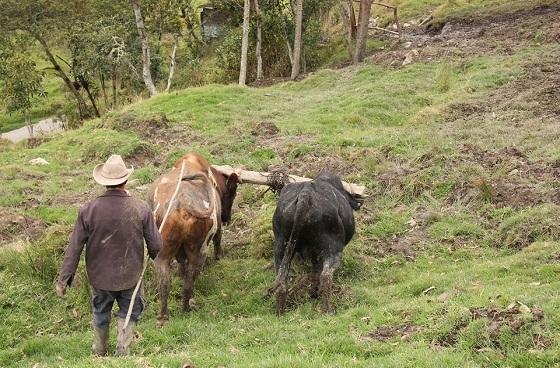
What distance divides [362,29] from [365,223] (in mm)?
16542

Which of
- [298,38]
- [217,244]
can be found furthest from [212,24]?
[217,244]

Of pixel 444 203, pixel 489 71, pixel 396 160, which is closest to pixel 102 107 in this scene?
pixel 489 71

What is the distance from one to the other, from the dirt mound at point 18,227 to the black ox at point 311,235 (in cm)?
485

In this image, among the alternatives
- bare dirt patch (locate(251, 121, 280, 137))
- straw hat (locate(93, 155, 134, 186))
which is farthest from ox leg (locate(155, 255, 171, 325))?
bare dirt patch (locate(251, 121, 280, 137))

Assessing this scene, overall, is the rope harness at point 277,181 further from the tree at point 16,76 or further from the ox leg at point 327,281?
the tree at point 16,76

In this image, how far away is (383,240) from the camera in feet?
34.4

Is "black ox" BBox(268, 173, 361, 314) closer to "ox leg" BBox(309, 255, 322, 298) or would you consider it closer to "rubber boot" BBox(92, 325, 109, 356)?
"ox leg" BBox(309, 255, 322, 298)

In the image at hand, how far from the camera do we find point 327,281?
810cm

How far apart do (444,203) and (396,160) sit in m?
2.44

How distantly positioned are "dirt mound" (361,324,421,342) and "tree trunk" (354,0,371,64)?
1973cm

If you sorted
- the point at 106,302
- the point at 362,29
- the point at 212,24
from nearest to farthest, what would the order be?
the point at 106,302 < the point at 362,29 < the point at 212,24

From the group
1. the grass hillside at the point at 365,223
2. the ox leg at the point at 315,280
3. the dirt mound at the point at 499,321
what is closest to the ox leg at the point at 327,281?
the grass hillside at the point at 365,223

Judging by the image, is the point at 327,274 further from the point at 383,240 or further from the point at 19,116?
the point at 19,116

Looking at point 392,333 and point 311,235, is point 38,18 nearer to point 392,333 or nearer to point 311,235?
point 311,235
